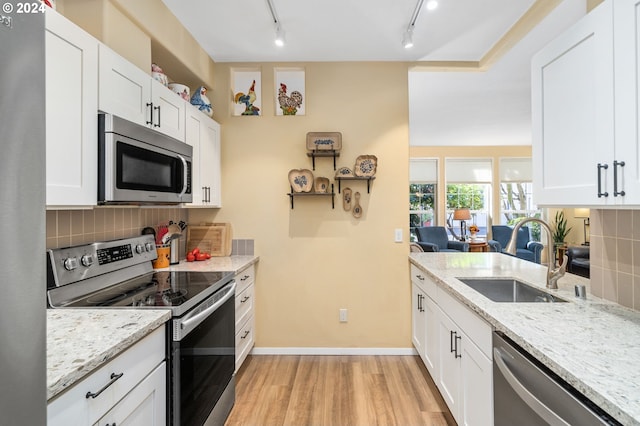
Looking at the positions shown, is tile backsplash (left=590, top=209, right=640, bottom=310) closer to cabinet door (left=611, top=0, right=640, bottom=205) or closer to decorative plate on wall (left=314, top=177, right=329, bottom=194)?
cabinet door (left=611, top=0, right=640, bottom=205)

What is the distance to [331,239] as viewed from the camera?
9.69 feet

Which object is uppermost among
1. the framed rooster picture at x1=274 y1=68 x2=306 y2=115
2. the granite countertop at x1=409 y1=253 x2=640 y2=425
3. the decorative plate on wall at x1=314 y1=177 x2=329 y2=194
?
the framed rooster picture at x1=274 y1=68 x2=306 y2=115

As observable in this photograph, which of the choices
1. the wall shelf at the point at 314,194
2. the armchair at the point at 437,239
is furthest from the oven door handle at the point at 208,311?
the armchair at the point at 437,239

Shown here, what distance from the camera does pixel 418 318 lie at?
8.74 feet

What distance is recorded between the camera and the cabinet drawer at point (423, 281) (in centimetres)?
227

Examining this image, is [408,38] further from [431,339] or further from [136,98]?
[431,339]

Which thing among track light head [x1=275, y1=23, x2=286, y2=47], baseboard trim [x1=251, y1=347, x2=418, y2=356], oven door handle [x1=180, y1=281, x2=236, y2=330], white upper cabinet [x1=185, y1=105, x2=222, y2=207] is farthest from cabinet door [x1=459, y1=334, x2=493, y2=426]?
track light head [x1=275, y1=23, x2=286, y2=47]

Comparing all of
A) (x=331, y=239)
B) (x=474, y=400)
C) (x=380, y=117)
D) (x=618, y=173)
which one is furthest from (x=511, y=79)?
(x=474, y=400)

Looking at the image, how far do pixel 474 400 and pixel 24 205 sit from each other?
72.6 inches

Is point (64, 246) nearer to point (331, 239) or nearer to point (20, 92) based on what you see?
point (20, 92)

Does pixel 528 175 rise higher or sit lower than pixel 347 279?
higher

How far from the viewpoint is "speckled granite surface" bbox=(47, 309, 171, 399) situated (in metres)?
0.87

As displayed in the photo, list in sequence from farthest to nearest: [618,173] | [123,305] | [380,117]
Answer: [380,117], [123,305], [618,173]

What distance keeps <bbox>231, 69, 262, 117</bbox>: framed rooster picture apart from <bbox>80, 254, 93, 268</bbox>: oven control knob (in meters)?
1.82
